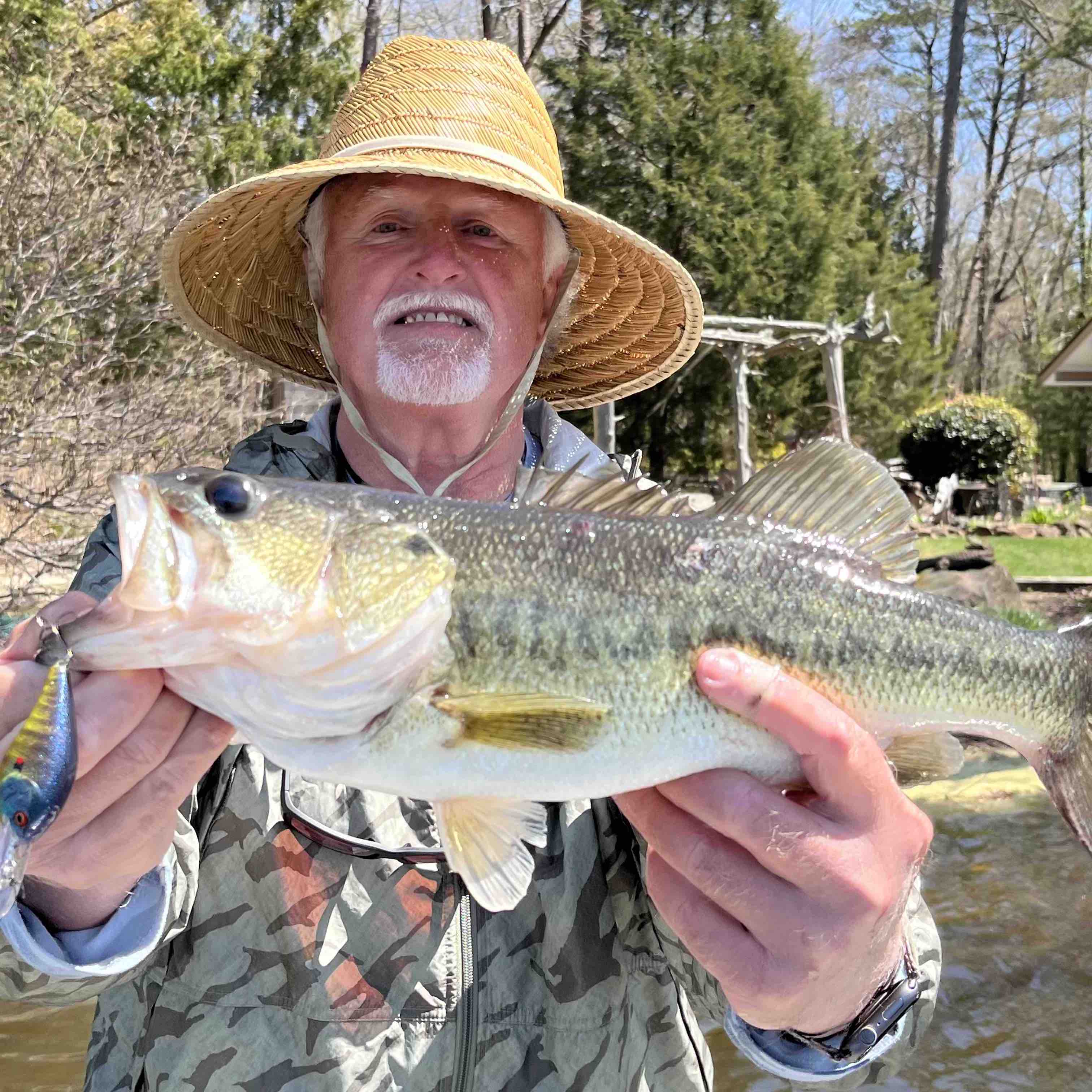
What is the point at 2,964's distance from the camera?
191cm

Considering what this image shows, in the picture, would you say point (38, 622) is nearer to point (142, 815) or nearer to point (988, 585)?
point (142, 815)

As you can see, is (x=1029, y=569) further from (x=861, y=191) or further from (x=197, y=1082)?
(x=861, y=191)

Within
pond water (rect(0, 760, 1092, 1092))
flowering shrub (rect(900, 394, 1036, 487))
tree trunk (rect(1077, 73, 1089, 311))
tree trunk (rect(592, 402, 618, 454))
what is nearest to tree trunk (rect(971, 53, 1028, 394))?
tree trunk (rect(1077, 73, 1089, 311))

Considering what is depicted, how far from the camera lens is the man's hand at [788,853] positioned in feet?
5.38

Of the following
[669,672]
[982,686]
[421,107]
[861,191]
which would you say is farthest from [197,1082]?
[861,191]

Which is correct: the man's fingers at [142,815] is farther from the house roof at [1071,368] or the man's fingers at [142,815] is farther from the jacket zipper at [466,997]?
the house roof at [1071,368]

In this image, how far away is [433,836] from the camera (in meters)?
2.26

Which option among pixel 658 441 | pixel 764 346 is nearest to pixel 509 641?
pixel 764 346

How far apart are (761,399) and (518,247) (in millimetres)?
21203

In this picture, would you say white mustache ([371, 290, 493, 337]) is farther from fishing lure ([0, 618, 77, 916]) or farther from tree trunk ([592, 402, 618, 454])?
tree trunk ([592, 402, 618, 454])

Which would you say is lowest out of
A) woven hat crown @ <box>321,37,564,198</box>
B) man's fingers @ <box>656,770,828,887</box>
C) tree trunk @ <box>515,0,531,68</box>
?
man's fingers @ <box>656,770,828,887</box>

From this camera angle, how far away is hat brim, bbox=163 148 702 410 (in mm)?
2775

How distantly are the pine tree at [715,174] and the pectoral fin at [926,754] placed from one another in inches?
776

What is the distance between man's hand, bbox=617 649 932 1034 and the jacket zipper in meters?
0.58
